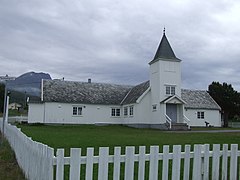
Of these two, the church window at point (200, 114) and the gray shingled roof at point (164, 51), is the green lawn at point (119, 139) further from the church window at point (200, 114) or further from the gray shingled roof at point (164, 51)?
the church window at point (200, 114)

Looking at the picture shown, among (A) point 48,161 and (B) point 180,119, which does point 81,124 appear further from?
(A) point 48,161

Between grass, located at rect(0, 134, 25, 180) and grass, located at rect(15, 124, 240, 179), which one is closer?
grass, located at rect(0, 134, 25, 180)

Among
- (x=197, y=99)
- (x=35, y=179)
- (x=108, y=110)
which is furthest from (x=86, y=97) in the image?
(x=35, y=179)

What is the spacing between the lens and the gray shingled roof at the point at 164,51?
36625 millimetres

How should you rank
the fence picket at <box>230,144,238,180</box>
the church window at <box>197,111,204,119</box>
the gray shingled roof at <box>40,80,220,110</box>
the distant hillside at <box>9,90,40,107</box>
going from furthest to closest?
the church window at <box>197,111,204,119</box> < the gray shingled roof at <box>40,80,220,110</box> < the distant hillside at <box>9,90,40,107</box> < the fence picket at <box>230,144,238,180</box>

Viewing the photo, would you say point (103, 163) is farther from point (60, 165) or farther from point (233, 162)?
point (233, 162)

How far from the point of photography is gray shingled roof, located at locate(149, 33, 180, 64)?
36625 mm

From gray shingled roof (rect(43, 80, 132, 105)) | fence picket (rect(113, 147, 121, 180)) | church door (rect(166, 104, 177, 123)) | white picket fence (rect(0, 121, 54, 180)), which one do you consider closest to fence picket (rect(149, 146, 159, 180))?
fence picket (rect(113, 147, 121, 180))

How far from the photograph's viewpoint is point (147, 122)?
3809 cm

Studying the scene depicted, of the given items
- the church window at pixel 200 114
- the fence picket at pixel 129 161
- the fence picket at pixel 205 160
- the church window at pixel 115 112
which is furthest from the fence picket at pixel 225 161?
the church window at pixel 200 114

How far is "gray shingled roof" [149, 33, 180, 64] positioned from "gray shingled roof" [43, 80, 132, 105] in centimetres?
806

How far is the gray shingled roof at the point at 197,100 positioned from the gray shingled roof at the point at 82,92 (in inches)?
322

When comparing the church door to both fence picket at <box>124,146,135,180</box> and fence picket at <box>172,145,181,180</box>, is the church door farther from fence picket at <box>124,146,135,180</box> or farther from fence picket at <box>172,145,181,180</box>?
fence picket at <box>124,146,135,180</box>

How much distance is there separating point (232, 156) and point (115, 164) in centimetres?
239
